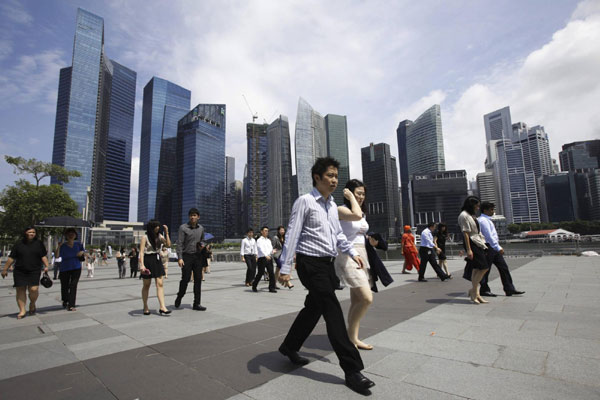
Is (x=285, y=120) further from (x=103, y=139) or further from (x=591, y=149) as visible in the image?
(x=591, y=149)

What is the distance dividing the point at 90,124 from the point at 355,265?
148890 millimetres

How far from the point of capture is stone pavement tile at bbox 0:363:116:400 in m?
2.22

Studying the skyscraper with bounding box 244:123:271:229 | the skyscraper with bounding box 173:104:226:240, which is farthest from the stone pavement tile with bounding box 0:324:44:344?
the skyscraper with bounding box 244:123:271:229

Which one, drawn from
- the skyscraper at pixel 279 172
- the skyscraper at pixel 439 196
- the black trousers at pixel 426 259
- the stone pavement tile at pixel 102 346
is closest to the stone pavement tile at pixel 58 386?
the stone pavement tile at pixel 102 346

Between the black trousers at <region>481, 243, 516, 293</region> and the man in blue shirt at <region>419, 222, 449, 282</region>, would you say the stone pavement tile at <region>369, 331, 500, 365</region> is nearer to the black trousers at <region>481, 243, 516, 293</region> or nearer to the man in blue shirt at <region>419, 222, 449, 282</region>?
the black trousers at <region>481, 243, 516, 293</region>

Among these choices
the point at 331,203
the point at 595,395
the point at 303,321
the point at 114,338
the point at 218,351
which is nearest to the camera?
the point at 595,395

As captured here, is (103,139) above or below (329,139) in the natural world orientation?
below

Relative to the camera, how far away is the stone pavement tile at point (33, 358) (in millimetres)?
2793

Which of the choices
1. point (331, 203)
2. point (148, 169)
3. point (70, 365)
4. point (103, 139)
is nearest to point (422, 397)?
point (331, 203)

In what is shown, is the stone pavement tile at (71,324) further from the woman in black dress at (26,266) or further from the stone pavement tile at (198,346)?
the stone pavement tile at (198,346)

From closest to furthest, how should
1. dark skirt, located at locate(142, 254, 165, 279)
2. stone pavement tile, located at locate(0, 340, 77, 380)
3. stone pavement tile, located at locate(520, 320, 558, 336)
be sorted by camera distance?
1. stone pavement tile, located at locate(0, 340, 77, 380)
2. stone pavement tile, located at locate(520, 320, 558, 336)
3. dark skirt, located at locate(142, 254, 165, 279)

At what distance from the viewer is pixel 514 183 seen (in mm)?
187000

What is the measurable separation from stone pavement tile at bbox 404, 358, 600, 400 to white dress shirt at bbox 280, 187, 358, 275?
1.17m

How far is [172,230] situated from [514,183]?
19736cm
